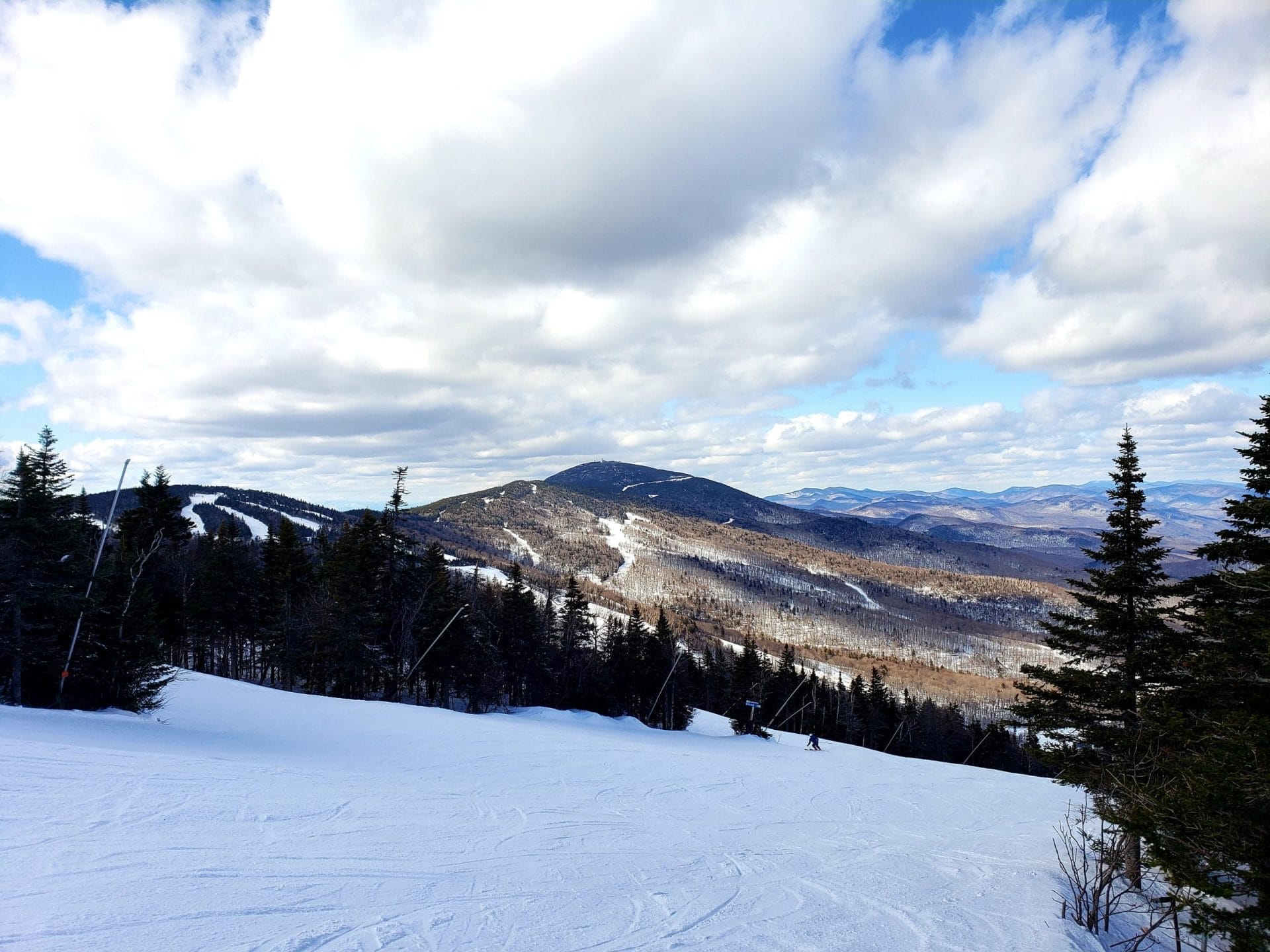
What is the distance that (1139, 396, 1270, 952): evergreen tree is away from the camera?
6.62 meters

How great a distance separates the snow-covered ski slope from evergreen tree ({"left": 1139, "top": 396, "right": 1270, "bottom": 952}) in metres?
1.98

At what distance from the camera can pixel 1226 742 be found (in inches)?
346

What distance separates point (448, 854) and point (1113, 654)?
1412 cm

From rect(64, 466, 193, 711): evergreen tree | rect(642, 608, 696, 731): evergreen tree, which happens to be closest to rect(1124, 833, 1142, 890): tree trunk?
rect(64, 466, 193, 711): evergreen tree

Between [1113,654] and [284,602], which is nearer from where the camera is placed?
[1113,654]

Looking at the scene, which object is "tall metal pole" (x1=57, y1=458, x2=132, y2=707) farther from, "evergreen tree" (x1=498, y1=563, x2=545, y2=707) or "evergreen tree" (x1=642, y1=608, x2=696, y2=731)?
"evergreen tree" (x1=642, y1=608, x2=696, y2=731)

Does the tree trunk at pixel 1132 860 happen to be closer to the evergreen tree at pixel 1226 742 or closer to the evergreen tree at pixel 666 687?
the evergreen tree at pixel 1226 742

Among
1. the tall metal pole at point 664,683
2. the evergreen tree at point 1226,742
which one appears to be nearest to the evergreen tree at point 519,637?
the tall metal pole at point 664,683

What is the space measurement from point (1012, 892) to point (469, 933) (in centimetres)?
880

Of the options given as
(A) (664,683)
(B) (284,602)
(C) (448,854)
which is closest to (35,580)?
(C) (448,854)

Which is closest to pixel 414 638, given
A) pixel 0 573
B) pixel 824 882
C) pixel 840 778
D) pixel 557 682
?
pixel 557 682

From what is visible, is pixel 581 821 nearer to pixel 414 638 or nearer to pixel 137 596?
pixel 137 596

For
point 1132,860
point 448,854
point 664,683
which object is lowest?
point 664,683

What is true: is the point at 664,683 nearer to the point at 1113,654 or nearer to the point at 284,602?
the point at 284,602
